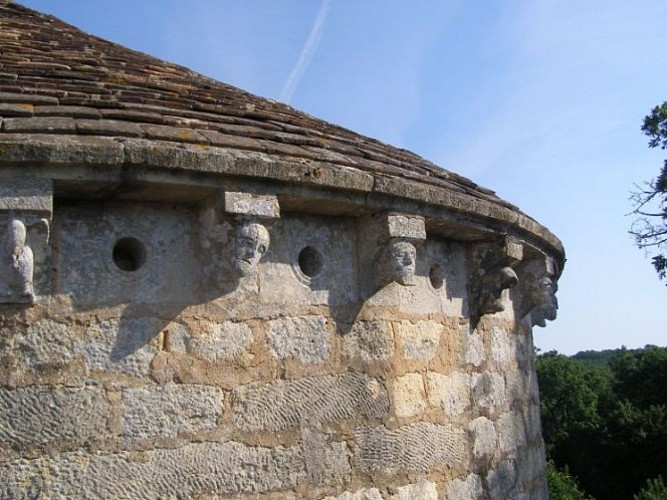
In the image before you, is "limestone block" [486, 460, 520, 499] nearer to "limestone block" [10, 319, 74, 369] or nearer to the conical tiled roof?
the conical tiled roof

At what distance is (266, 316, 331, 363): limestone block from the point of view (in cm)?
357

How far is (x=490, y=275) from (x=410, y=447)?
1.25 metres

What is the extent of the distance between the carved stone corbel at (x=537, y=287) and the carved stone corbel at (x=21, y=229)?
351 cm

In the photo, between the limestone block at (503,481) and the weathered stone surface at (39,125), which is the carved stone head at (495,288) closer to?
the limestone block at (503,481)

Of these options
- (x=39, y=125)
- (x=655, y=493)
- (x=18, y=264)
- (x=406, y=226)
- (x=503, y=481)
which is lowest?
(x=655, y=493)

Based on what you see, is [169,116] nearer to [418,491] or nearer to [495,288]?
[495,288]

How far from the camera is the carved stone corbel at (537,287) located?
5391 mm

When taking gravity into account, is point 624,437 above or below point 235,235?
below

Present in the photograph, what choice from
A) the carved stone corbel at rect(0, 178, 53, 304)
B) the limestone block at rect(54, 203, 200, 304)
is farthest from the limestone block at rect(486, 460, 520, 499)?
the carved stone corbel at rect(0, 178, 53, 304)

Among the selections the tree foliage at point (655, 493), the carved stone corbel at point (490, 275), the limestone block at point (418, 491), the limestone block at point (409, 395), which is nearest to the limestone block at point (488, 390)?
the carved stone corbel at point (490, 275)

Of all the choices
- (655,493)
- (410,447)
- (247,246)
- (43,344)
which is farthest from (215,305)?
(655,493)

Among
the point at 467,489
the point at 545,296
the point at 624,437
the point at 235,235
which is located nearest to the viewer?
the point at 235,235

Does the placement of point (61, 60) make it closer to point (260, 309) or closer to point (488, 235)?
point (260, 309)

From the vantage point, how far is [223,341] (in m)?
3.44
